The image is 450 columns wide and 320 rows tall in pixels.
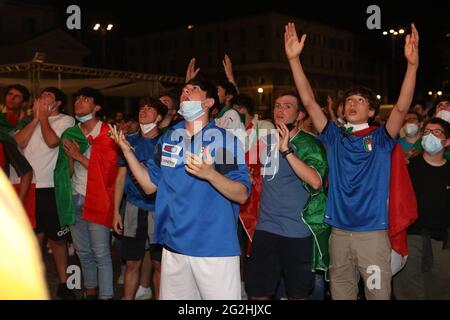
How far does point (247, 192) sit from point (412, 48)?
1.90m

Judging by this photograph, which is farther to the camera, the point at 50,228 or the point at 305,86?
the point at 50,228

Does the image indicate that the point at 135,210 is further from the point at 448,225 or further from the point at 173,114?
the point at 448,225

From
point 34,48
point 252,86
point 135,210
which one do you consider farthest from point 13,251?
point 252,86

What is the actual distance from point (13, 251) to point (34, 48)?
4387cm

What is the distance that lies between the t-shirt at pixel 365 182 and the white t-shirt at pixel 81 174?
2724 mm

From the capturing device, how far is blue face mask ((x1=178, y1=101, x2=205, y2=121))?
12.6 ft

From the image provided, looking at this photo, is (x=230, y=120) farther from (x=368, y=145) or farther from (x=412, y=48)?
(x=412, y=48)

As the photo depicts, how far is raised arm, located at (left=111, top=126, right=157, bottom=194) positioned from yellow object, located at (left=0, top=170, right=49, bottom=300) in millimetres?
2370

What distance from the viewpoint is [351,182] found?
4.45 meters

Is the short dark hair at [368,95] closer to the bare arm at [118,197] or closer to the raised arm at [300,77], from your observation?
the raised arm at [300,77]

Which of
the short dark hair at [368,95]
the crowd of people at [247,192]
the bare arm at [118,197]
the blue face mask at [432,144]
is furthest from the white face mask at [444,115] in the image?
the bare arm at [118,197]

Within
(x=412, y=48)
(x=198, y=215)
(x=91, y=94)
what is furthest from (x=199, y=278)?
(x=91, y=94)

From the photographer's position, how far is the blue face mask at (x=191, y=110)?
3.85m

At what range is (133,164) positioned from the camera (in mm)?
3869
